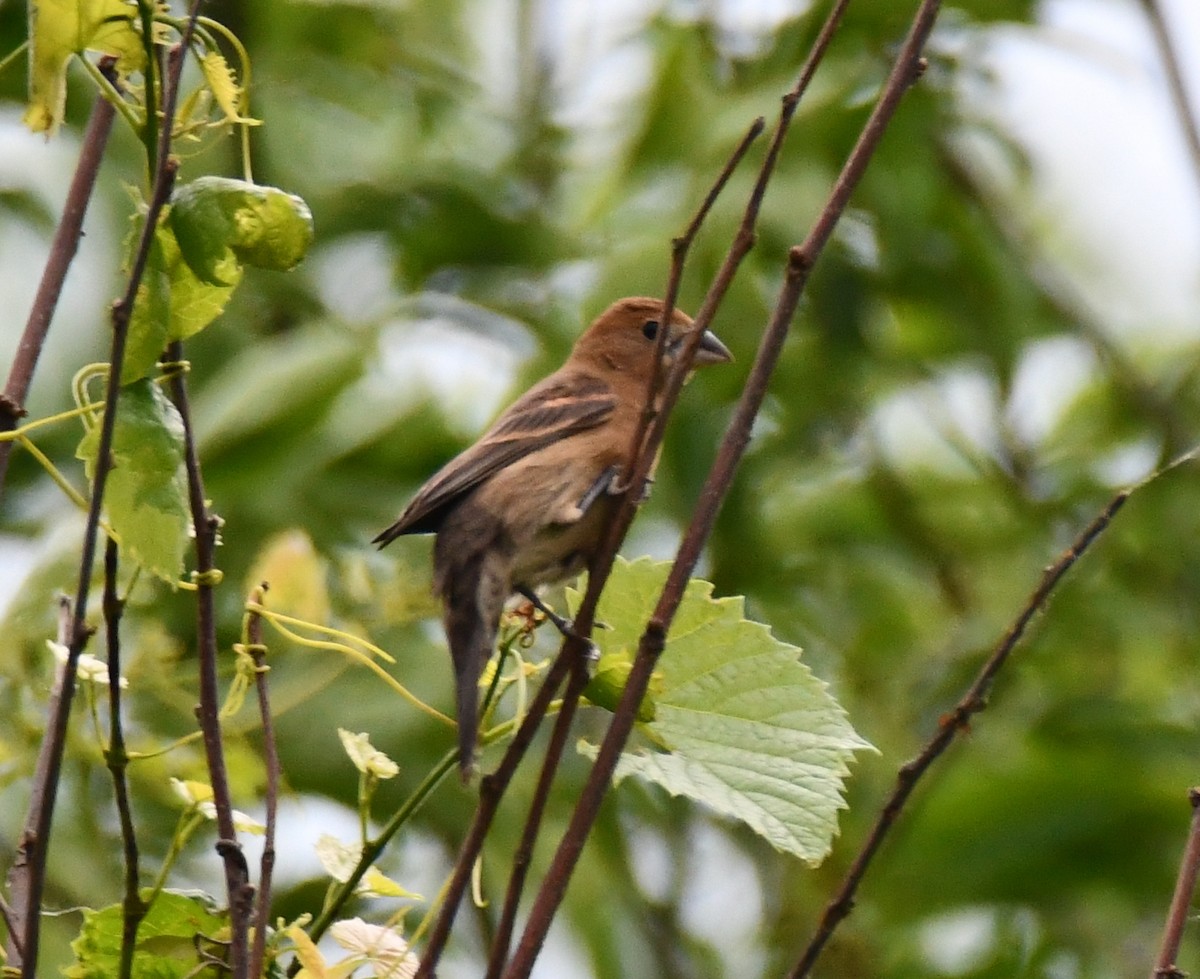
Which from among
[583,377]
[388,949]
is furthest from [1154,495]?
[388,949]

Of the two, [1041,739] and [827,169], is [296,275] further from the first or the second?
[1041,739]

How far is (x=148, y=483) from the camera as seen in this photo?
80.2 inches

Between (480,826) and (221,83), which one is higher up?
(221,83)

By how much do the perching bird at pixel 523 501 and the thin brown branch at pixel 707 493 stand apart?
1.03 m

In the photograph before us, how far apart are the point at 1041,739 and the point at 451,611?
7.55ft

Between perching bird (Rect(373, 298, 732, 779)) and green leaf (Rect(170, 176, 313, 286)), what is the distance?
1.08 metres

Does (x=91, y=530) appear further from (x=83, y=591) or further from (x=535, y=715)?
(x=535, y=715)

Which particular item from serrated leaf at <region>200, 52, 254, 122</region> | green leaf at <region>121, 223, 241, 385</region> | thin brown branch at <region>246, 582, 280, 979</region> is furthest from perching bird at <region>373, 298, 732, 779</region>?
serrated leaf at <region>200, 52, 254, 122</region>

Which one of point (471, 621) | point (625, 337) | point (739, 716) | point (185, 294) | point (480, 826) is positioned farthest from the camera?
point (625, 337)

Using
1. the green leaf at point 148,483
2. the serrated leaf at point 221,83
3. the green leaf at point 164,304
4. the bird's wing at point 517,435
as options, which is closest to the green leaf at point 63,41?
the serrated leaf at point 221,83

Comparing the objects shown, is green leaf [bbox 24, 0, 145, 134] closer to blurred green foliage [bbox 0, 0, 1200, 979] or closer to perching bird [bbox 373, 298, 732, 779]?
perching bird [bbox 373, 298, 732, 779]

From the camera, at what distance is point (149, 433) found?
2035mm

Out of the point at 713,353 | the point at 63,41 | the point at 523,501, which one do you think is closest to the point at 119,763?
the point at 63,41

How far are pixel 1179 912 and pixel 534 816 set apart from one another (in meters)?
0.82
